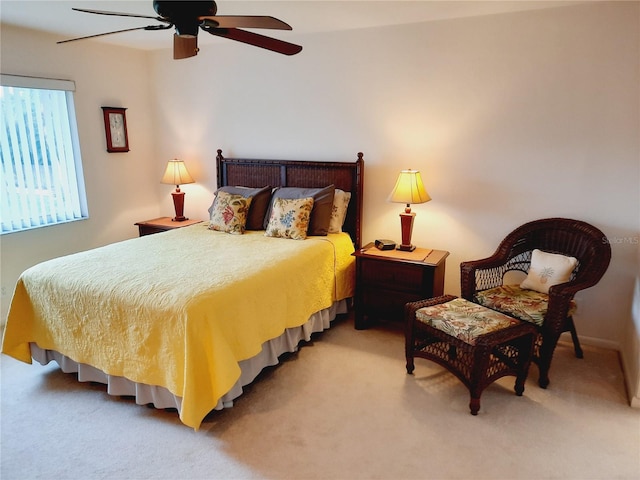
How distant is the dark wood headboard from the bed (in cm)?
3

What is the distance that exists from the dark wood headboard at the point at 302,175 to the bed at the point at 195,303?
0.10 ft

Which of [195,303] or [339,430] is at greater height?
[195,303]

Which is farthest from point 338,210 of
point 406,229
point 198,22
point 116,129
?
point 116,129

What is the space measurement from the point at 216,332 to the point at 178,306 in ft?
0.77

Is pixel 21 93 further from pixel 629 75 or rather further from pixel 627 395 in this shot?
pixel 627 395

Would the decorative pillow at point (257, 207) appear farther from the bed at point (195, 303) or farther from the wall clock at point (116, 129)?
the wall clock at point (116, 129)

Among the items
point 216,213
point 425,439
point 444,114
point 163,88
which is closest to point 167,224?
point 216,213

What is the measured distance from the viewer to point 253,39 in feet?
7.21

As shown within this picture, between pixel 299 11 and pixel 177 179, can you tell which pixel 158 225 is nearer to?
pixel 177 179

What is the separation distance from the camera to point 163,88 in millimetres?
4512

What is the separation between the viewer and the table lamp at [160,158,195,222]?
4289mm

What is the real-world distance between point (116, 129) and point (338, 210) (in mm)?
2511

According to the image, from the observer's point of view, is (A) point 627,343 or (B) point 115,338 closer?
(B) point 115,338

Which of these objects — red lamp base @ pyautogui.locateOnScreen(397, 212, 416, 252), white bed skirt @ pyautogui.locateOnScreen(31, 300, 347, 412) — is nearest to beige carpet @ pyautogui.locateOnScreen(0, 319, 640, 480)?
white bed skirt @ pyautogui.locateOnScreen(31, 300, 347, 412)
